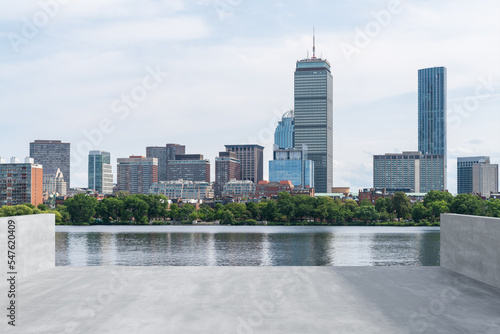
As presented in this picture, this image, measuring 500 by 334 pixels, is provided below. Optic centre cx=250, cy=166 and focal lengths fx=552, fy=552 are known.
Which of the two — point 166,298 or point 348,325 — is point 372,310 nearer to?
point 348,325

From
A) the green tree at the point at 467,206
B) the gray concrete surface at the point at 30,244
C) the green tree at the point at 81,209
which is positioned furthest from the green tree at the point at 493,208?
the gray concrete surface at the point at 30,244

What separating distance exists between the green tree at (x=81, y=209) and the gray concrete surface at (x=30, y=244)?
125 meters

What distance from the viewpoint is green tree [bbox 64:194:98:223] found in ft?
447

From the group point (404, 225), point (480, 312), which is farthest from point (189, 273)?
point (404, 225)

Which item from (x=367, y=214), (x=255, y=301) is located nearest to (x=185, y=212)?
(x=367, y=214)

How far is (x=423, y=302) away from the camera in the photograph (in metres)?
10.6

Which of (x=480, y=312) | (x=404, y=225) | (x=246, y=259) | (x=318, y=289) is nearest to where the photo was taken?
(x=480, y=312)

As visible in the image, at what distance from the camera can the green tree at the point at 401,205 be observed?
14200 centimetres

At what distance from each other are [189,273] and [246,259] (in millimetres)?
34004

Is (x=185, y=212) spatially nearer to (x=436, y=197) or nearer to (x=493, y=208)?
(x=436, y=197)

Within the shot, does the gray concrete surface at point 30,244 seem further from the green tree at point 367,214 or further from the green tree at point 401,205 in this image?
the green tree at point 401,205

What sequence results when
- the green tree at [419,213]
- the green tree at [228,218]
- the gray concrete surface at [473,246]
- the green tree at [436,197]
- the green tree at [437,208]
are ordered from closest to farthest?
the gray concrete surface at [473,246] → the green tree at [437,208] → the green tree at [419,213] → the green tree at [228,218] → the green tree at [436,197]

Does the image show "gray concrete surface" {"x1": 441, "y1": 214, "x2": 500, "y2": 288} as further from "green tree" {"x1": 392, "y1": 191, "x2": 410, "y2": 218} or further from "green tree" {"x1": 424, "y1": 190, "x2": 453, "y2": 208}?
"green tree" {"x1": 424, "y1": 190, "x2": 453, "y2": 208}

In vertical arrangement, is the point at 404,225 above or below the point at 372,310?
below
